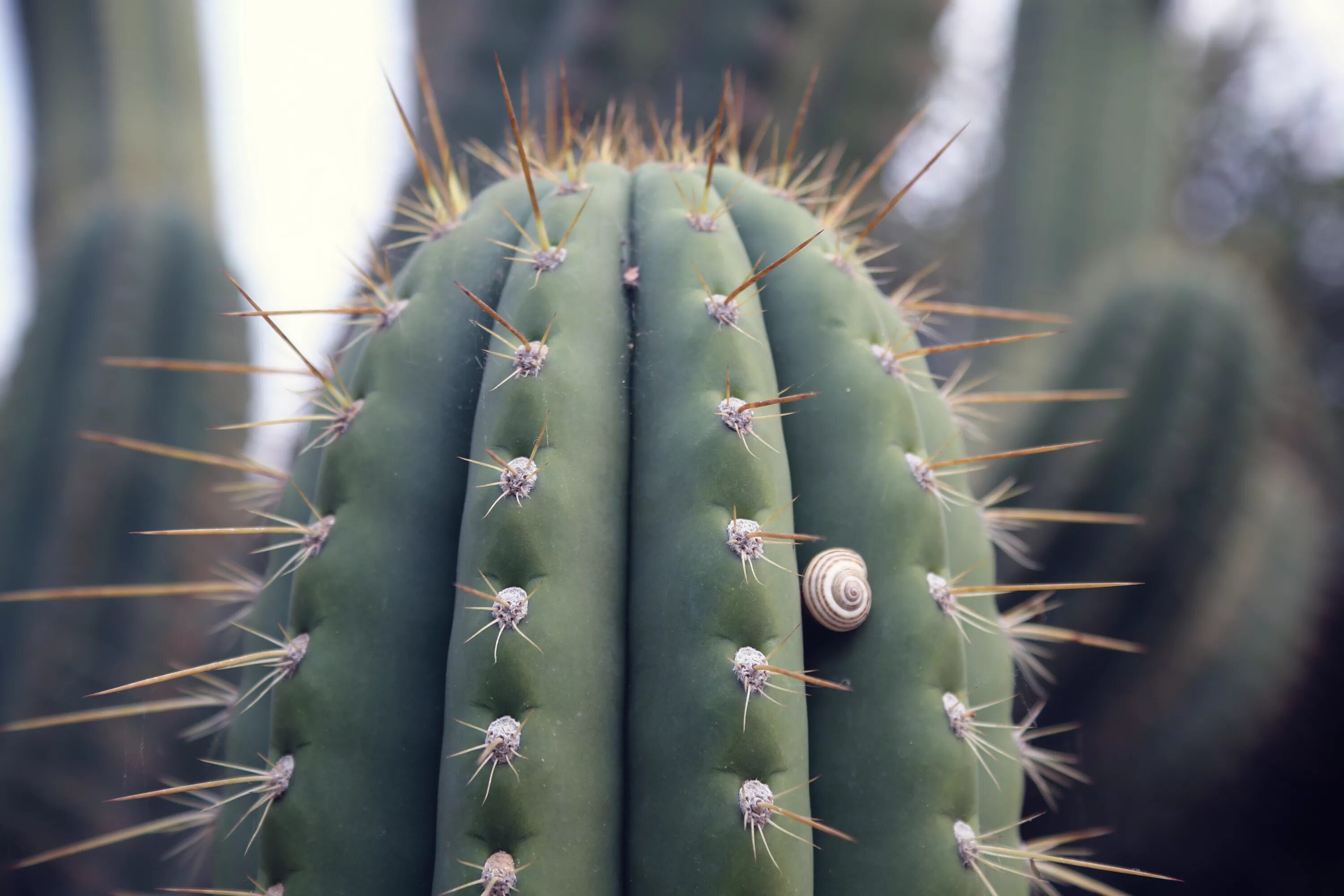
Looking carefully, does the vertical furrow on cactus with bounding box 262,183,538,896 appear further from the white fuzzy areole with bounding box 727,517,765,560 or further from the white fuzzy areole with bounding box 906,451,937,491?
the white fuzzy areole with bounding box 906,451,937,491

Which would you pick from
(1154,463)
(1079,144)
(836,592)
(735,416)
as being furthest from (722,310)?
(1079,144)

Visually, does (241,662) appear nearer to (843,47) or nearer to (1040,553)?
(1040,553)

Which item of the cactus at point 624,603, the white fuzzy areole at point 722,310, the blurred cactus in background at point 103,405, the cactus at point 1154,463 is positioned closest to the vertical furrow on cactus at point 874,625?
the cactus at point 624,603

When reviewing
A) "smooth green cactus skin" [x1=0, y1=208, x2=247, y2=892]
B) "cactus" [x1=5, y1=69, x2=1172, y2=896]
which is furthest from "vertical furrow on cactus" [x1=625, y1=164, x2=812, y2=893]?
"smooth green cactus skin" [x1=0, y1=208, x2=247, y2=892]

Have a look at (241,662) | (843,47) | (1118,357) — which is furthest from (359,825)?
(843,47)

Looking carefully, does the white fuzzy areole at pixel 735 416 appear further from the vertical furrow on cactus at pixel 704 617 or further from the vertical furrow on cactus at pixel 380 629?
the vertical furrow on cactus at pixel 380 629

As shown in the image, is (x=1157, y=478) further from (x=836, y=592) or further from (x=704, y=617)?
(x=704, y=617)
